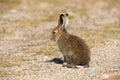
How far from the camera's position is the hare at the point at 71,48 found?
49.3 feet

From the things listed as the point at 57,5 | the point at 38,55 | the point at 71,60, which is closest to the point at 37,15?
the point at 57,5

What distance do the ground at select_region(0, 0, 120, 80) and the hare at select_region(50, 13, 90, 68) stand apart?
28cm

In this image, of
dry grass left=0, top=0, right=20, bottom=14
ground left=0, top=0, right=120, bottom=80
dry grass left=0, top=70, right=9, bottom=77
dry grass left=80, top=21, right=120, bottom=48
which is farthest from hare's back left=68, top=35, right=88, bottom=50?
dry grass left=0, top=0, right=20, bottom=14

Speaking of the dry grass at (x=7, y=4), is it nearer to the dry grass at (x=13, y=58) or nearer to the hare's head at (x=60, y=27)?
the dry grass at (x=13, y=58)

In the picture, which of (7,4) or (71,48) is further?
(7,4)

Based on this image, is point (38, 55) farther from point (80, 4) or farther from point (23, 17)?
point (80, 4)

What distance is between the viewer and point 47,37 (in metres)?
22.7

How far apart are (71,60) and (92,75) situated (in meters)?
1.43

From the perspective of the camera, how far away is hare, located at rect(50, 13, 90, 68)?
15.0 m

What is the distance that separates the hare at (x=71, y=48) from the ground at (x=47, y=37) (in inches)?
11.2

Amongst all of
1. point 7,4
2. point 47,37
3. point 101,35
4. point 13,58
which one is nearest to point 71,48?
point 13,58

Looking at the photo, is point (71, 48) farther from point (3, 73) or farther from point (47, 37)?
point (47, 37)

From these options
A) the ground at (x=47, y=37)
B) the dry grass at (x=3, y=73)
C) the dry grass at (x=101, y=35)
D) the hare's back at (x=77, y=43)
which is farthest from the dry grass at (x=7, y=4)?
the dry grass at (x=3, y=73)

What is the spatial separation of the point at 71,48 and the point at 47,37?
7.42 metres
